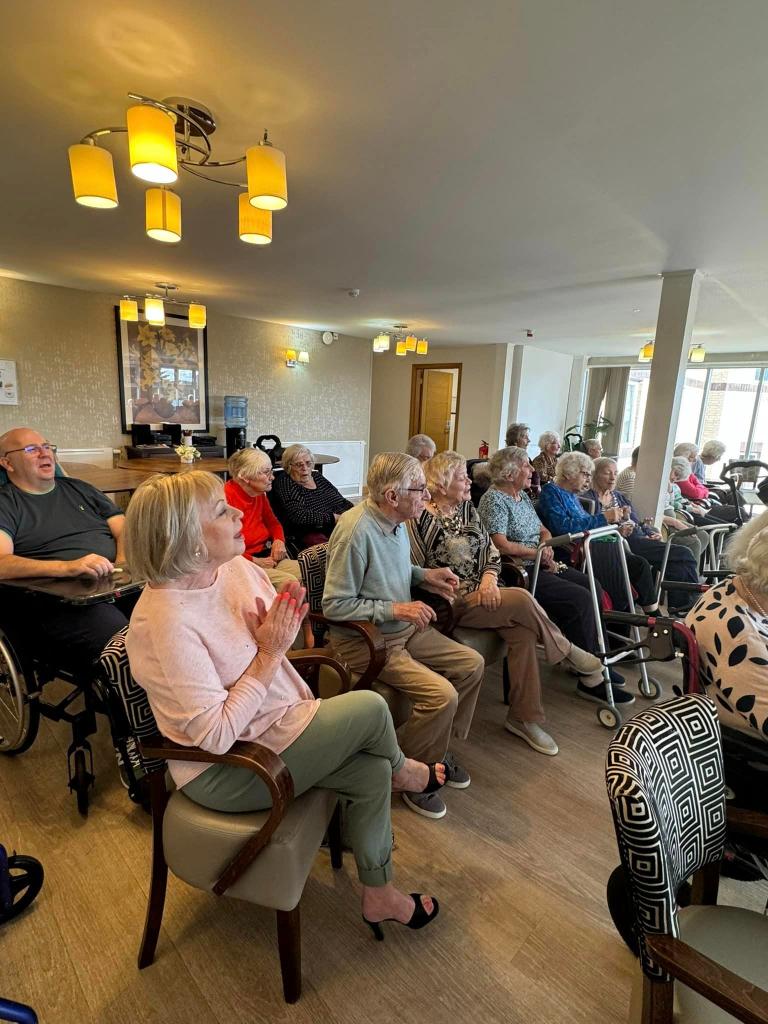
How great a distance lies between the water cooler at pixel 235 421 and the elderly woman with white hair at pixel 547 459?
153 inches

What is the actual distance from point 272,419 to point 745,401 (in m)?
7.40

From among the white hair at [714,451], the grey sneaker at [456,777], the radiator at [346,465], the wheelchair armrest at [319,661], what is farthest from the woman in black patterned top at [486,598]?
the radiator at [346,465]

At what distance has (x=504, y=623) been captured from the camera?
2.24 m

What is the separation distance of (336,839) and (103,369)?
5835mm

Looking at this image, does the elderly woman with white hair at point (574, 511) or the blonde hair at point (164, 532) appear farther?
the elderly woman with white hair at point (574, 511)

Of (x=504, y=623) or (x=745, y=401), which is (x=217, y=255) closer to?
(x=504, y=623)

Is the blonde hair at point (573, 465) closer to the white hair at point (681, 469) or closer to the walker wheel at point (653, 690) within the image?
the walker wheel at point (653, 690)

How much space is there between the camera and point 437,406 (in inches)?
399

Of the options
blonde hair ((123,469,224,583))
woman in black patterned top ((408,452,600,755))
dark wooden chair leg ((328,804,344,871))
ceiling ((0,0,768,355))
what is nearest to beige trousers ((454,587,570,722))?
woman in black patterned top ((408,452,600,755))

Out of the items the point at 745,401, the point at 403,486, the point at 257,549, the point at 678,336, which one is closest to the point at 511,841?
the point at 403,486

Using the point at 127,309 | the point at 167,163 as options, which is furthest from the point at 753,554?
the point at 127,309

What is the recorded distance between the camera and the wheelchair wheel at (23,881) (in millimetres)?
1427

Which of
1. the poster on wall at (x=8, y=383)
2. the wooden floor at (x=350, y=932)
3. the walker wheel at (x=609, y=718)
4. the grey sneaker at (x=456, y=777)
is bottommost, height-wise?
the wooden floor at (x=350, y=932)

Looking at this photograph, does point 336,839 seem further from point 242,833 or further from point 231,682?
point 231,682
